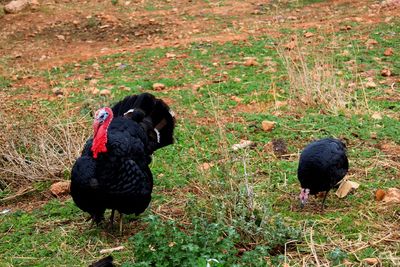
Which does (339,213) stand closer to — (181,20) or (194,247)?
(194,247)

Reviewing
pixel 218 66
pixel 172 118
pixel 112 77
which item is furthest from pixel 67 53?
pixel 172 118

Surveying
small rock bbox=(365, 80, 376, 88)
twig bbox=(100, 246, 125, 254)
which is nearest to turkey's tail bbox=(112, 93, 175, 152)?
twig bbox=(100, 246, 125, 254)

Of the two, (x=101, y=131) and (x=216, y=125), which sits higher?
(x=101, y=131)

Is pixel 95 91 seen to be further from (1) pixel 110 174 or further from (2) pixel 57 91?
(1) pixel 110 174

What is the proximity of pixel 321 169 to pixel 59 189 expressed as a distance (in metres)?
2.40

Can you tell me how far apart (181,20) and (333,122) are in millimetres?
5776

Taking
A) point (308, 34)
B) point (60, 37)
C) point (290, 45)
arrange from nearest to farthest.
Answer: point (290, 45), point (308, 34), point (60, 37)

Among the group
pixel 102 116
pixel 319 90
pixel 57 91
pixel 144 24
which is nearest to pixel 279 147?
pixel 319 90

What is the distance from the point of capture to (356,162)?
588cm

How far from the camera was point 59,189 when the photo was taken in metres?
5.70

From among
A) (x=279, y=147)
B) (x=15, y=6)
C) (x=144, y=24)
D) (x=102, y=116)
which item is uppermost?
(x=102, y=116)

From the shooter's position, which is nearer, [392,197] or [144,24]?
[392,197]

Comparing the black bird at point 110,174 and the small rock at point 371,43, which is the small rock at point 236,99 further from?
the small rock at point 371,43

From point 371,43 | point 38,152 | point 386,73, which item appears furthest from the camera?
point 371,43
